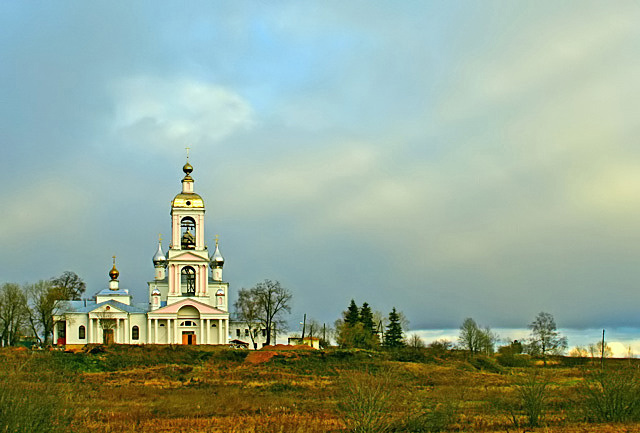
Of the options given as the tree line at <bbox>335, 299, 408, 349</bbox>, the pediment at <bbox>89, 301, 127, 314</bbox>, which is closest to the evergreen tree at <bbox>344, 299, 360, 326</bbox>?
the tree line at <bbox>335, 299, 408, 349</bbox>

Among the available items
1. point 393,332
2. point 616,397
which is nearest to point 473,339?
point 393,332

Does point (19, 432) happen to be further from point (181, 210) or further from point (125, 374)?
point (181, 210)

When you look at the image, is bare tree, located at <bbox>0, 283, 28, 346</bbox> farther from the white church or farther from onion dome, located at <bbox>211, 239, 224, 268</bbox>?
onion dome, located at <bbox>211, 239, 224, 268</bbox>

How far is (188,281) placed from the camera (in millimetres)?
85562

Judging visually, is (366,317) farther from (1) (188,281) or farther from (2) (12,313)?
(2) (12,313)

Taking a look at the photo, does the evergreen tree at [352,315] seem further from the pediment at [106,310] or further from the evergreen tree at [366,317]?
the pediment at [106,310]

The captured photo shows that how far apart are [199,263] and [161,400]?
4765 cm

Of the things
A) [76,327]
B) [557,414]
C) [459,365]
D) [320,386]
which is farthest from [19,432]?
[76,327]

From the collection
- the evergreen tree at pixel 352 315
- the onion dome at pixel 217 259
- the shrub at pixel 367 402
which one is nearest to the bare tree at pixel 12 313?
the onion dome at pixel 217 259

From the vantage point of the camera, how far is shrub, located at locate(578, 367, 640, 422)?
86.6ft

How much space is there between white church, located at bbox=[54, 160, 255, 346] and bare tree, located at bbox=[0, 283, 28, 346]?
405 cm

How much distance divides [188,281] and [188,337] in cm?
776

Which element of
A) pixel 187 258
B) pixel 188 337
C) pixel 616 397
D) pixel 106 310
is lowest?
pixel 616 397

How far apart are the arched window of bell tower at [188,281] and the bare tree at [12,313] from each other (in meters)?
17.8
